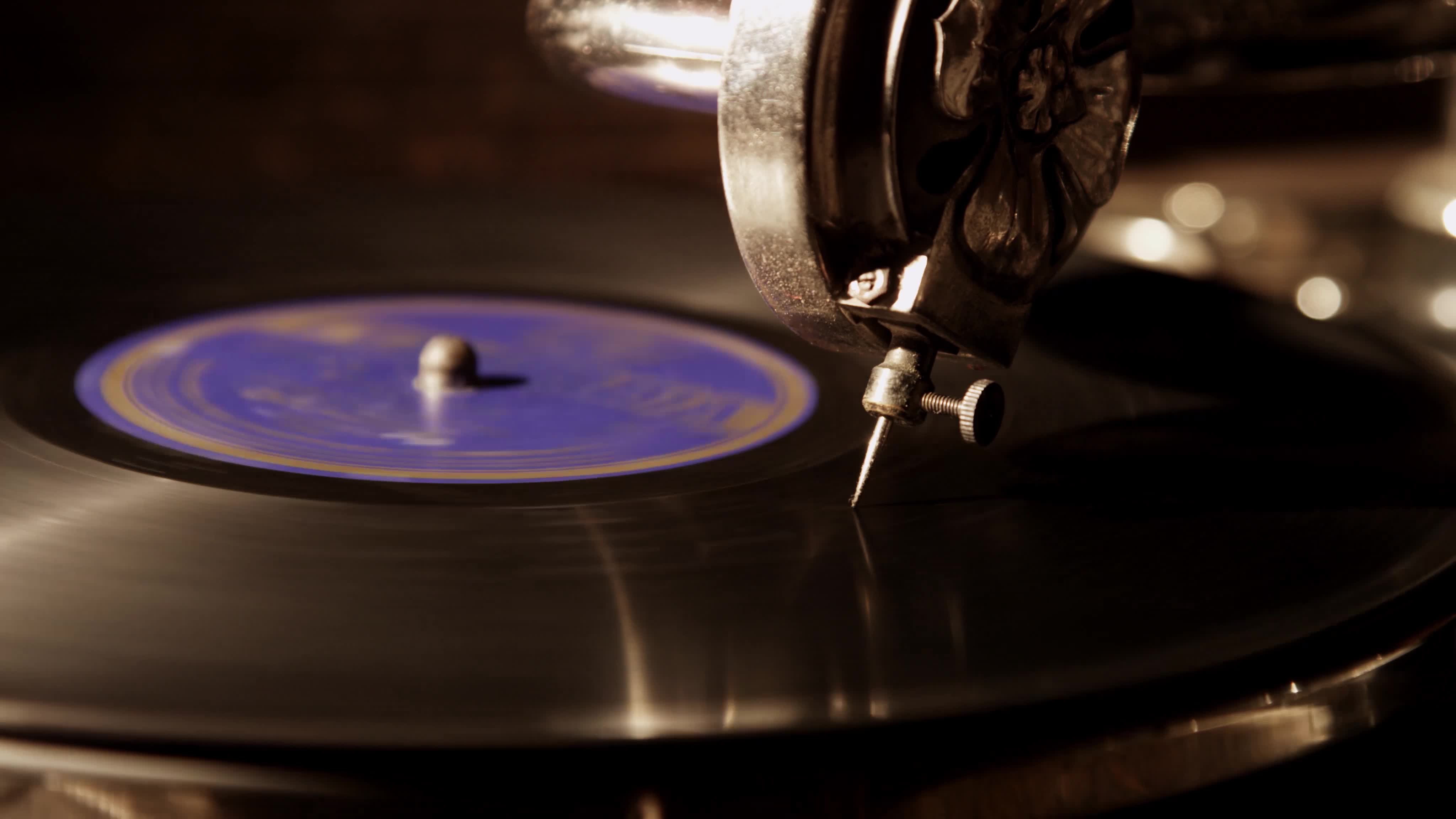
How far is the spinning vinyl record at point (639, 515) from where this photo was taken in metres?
0.55

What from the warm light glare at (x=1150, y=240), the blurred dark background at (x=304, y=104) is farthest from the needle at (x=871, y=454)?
the blurred dark background at (x=304, y=104)

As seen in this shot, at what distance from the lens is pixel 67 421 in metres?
0.87

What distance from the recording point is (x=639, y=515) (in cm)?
74

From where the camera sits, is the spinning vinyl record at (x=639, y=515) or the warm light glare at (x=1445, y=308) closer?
the spinning vinyl record at (x=639, y=515)

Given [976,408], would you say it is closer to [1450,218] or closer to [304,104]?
[1450,218]

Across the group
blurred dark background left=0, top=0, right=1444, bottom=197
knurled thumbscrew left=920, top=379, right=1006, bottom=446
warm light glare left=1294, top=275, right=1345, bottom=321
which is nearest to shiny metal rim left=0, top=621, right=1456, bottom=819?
knurled thumbscrew left=920, top=379, right=1006, bottom=446

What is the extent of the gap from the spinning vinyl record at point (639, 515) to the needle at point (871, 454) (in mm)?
11

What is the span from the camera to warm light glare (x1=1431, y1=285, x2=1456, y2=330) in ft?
5.38

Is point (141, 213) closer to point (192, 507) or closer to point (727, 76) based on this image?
point (192, 507)

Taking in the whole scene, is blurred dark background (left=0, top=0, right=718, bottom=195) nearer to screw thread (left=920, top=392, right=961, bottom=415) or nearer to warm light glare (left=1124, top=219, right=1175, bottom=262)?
warm light glare (left=1124, top=219, right=1175, bottom=262)

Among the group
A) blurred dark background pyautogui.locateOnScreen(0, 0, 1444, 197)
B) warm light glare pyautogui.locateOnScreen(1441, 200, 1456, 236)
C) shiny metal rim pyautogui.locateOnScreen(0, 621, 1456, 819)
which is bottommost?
shiny metal rim pyautogui.locateOnScreen(0, 621, 1456, 819)

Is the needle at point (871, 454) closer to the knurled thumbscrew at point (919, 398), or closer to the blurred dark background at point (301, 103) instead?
the knurled thumbscrew at point (919, 398)

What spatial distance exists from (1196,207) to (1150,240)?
474 millimetres

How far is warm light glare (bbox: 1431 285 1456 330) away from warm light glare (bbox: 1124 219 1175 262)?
53 centimetres
